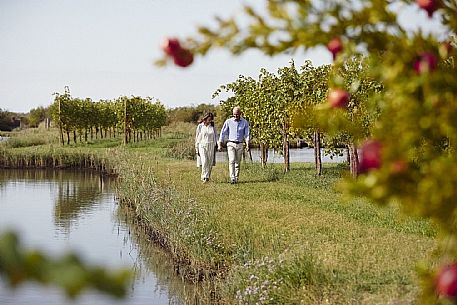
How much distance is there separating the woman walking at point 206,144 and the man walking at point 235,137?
277 mm

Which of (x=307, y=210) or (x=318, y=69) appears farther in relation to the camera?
(x=318, y=69)

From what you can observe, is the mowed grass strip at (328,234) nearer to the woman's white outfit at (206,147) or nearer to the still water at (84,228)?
the woman's white outfit at (206,147)

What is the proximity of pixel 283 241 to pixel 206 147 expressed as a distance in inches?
297

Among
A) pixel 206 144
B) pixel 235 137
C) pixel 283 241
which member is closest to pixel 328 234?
pixel 283 241

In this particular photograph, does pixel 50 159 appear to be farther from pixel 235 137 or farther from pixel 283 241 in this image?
pixel 283 241

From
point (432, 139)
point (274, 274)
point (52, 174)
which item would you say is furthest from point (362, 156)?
point (52, 174)

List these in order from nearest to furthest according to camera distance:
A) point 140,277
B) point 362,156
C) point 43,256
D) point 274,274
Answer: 1. point 43,256
2. point 362,156
3. point 274,274
4. point 140,277

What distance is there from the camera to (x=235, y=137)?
14.9 meters

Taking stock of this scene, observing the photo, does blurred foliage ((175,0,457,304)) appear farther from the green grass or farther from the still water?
the green grass

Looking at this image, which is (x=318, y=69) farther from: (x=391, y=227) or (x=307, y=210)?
(x=391, y=227)

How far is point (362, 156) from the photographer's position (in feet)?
5.60

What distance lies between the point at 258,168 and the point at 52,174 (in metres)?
8.44

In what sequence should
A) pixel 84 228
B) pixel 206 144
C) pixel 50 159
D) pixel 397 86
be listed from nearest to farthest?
1. pixel 397 86
2. pixel 84 228
3. pixel 206 144
4. pixel 50 159

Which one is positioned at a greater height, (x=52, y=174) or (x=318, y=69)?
(x=318, y=69)
